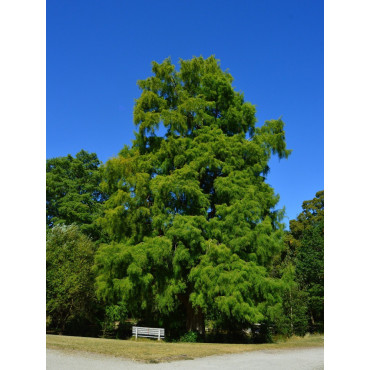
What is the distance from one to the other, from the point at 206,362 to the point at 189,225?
542 cm

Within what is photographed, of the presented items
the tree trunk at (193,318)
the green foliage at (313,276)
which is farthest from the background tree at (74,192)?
the green foliage at (313,276)

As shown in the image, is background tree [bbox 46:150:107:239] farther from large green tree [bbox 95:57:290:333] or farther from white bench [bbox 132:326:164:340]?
white bench [bbox 132:326:164:340]

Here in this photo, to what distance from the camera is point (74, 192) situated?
28.2 metres

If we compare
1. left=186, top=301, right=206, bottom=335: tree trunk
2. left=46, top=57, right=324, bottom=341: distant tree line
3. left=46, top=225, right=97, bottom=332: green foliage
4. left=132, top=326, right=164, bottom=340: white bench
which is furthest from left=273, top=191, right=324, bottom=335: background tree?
left=46, top=225, right=97, bottom=332: green foliage

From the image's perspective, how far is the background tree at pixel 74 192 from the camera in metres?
26.5

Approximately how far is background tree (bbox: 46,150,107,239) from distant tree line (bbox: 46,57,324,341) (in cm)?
824

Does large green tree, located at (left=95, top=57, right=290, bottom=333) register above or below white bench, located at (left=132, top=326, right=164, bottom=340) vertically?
above

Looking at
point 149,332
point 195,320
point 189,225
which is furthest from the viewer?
point 195,320

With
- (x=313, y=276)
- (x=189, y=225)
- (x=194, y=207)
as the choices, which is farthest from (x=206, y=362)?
(x=313, y=276)

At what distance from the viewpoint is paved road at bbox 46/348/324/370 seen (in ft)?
24.2

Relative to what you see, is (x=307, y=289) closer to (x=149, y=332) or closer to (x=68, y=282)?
(x=149, y=332)
